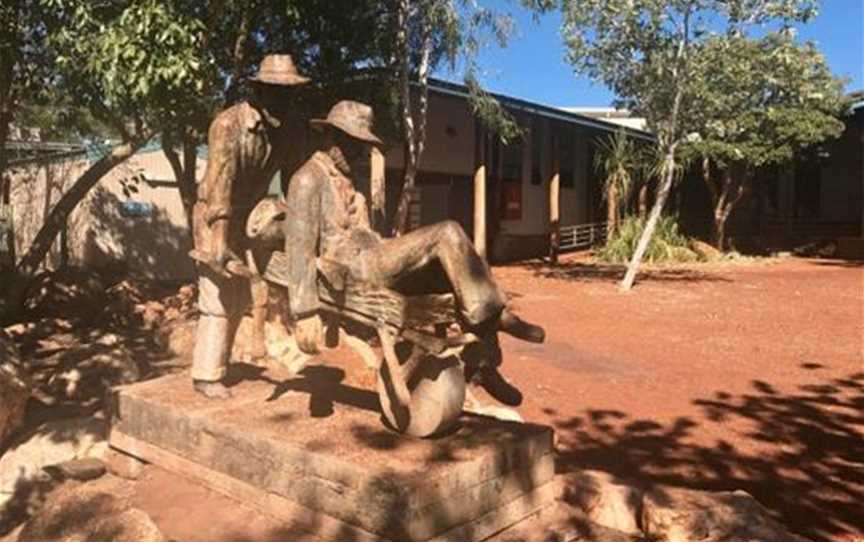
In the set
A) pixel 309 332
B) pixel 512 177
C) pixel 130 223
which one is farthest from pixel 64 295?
pixel 512 177

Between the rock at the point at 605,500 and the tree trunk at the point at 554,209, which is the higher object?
the tree trunk at the point at 554,209

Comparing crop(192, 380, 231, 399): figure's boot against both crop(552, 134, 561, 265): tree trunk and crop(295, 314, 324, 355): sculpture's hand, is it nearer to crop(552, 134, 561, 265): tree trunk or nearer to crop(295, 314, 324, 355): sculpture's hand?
crop(295, 314, 324, 355): sculpture's hand

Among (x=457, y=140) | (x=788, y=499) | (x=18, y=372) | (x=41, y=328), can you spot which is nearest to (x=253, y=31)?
(x=41, y=328)

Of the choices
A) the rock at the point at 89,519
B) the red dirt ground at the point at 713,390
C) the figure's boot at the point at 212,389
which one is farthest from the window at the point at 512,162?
the rock at the point at 89,519

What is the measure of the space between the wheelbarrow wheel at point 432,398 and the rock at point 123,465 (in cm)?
178

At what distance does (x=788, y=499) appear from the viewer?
455 centimetres

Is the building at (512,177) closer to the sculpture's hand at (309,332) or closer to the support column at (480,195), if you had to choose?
the support column at (480,195)

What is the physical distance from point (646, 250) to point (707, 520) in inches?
620

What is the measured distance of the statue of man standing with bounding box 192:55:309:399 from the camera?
14.1 ft

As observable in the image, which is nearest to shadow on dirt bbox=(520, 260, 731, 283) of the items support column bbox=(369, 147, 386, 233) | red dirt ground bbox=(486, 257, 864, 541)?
red dirt ground bbox=(486, 257, 864, 541)

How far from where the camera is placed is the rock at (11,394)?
4.94 meters

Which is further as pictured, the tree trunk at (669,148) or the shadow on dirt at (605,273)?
the shadow on dirt at (605,273)

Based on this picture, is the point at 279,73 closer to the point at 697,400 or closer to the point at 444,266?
the point at 444,266

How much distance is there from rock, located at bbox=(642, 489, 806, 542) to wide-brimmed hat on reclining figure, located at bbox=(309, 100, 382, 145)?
2.21m
